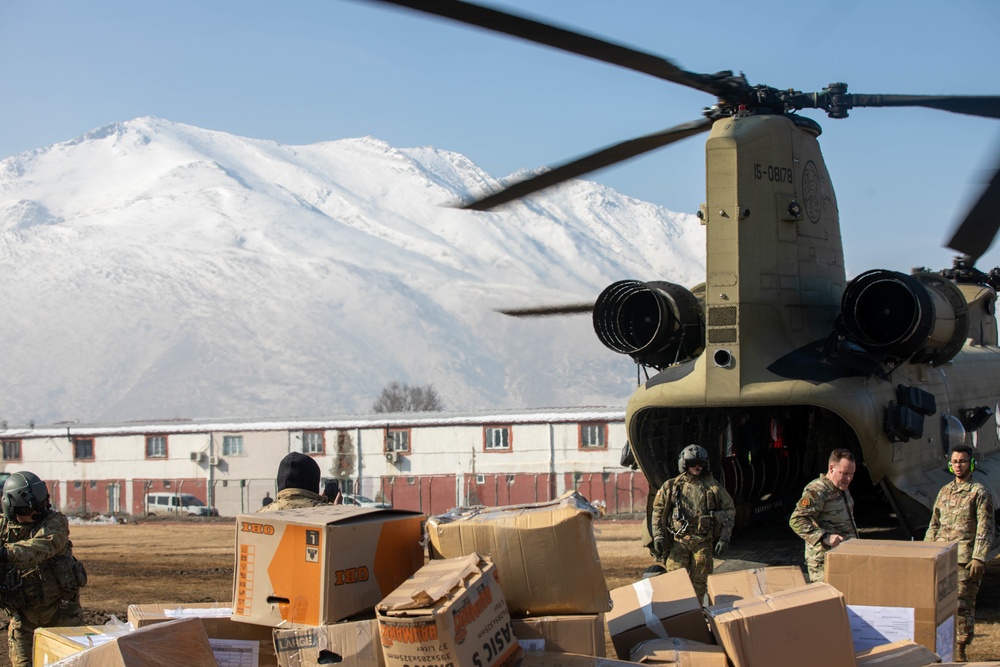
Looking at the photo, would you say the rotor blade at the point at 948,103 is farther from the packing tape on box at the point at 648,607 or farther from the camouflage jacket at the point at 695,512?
the packing tape on box at the point at 648,607

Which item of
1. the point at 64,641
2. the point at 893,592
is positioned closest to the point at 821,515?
the point at 893,592

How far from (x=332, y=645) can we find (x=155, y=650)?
888 mm

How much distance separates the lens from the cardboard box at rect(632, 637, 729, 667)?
597 cm

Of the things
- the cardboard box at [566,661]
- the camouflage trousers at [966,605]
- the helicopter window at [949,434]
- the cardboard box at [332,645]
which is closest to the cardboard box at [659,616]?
the cardboard box at [566,661]

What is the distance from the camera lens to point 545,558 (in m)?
6.07

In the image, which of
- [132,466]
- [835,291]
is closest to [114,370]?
[132,466]

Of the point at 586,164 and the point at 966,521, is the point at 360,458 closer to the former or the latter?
the point at 586,164

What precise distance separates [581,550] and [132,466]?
3824cm

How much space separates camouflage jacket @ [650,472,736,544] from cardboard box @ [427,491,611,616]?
333cm

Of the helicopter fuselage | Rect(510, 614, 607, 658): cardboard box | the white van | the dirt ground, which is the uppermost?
the helicopter fuselage

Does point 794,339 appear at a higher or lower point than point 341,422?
higher

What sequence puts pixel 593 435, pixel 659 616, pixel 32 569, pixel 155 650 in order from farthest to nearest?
pixel 593 435, pixel 32 569, pixel 659 616, pixel 155 650

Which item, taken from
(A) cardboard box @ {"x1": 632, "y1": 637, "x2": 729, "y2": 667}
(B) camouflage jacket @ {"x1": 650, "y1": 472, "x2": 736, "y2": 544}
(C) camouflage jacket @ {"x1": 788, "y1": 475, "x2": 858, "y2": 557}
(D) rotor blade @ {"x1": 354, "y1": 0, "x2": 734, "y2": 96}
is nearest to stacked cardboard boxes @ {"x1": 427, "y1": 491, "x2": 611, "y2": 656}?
(A) cardboard box @ {"x1": 632, "y1": 637, "x2": 729, "y2": 667}

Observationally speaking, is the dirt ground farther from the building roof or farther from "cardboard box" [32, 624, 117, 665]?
the building roof
